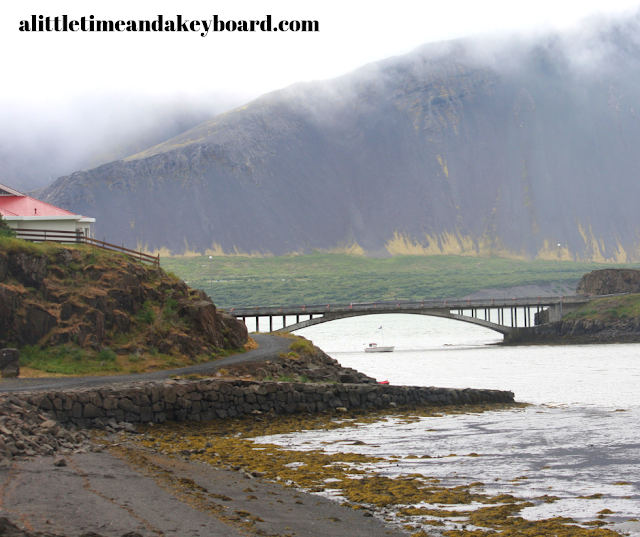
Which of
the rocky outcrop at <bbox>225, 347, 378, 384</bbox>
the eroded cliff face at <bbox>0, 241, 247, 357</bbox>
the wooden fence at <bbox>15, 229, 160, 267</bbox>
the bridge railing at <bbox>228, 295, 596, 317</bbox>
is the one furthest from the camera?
the bridge railing at <bbox>228, 295, 596, 317</bbox>

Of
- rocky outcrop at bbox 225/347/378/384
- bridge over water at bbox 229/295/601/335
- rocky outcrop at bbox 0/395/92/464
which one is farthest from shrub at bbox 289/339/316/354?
bridge over water at bbox 229/295/601/335

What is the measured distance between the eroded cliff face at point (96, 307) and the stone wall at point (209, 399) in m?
7.87

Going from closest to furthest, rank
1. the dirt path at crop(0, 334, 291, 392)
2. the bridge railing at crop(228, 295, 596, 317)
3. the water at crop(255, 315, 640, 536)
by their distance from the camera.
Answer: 1. the water at crop(255, 315, 640, 536)
2. the dirt path at crop(0, 334, 291, 392)
3. the bridge railing at crop(228, 295, 596, 317)

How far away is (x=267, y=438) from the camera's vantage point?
92.3 feet

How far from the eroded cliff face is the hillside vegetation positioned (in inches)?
1.9

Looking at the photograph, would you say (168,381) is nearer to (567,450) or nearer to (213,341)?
(213,341)

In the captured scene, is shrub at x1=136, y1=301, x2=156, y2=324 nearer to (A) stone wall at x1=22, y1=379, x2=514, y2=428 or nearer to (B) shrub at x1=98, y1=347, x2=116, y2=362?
(B) shrub at x1=98, y1=347, x2=116, y2=362

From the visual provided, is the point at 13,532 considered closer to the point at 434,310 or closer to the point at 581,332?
the point at 434,310

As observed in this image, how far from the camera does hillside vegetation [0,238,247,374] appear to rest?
37375 mm

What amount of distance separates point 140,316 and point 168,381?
9324 mm

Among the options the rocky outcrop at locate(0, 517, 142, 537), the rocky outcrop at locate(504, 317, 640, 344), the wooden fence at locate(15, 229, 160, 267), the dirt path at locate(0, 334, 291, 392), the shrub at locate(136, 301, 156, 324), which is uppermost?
the wooden fence at locate(15, 229, 160, 267)

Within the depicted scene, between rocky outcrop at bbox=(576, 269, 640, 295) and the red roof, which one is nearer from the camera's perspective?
the red roof

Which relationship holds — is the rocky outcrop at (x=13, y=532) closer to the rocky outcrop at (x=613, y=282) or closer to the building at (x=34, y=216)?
the building at (x=34, y=216)

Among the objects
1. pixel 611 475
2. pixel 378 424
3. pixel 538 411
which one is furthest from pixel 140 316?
pixel 611 475
